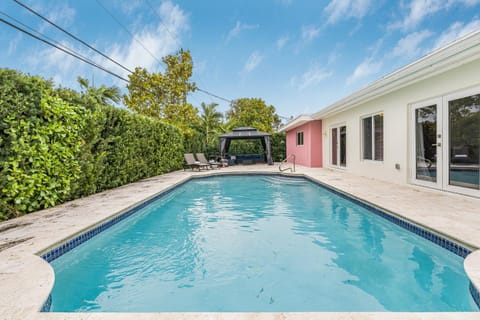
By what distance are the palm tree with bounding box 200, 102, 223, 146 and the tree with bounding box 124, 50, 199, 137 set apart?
2.52m

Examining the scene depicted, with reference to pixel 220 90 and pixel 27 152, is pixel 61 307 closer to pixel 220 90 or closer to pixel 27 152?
pixel 27 152

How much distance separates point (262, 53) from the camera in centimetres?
2248

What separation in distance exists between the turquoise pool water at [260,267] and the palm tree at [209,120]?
1633cm

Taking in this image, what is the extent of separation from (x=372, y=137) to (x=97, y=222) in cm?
909

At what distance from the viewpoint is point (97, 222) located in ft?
14.8

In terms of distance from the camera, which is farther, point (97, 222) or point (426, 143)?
point (426, 143)

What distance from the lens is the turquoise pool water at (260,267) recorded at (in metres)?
2.72

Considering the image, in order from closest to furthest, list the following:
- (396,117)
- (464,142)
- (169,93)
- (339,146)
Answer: (464,142) → (396,117) → (339,146) → (169,93)

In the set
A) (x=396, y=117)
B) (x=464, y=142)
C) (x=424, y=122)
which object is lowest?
(x=464, y=142)

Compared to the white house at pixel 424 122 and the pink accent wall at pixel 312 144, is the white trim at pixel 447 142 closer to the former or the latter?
the white house at pixel 424 122

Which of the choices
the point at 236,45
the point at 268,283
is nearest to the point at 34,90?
the point at 268,283

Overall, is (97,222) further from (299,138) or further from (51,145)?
(299,138)

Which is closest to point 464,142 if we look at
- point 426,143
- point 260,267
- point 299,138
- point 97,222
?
point 426,143

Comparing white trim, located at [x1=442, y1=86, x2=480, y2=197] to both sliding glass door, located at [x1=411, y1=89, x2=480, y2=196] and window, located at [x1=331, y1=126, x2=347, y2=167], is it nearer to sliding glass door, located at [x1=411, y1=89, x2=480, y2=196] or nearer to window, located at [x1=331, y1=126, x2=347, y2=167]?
sliding glass door, located at [x1=411, y1=89, x2=480, y2=196]
